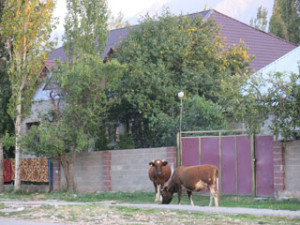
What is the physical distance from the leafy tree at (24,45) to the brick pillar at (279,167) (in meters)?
12.0

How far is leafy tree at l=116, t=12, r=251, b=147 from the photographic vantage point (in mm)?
28250

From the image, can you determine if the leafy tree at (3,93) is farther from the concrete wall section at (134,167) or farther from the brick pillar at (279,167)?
the brick pillar at (279,167)

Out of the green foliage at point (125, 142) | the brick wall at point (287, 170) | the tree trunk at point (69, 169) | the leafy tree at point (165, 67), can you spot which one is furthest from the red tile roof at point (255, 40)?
the brick wall at point (287, 170)

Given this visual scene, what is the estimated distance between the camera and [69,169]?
26.2 meters

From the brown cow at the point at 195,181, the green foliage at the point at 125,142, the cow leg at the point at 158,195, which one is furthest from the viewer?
the green foliage at the point at 125,142

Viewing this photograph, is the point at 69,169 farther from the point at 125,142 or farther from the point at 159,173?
the point at 159,173

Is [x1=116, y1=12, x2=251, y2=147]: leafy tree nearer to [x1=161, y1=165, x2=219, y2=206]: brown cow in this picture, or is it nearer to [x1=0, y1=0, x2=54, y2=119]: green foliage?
[x1=0, y1=0, x2=54, y2=119]: green foliage

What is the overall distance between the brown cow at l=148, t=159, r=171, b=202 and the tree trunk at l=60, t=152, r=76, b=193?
5252 mm

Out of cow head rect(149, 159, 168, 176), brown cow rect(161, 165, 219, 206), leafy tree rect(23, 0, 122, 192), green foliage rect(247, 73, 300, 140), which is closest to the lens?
brown cow rect(161, 165, 219, 206)

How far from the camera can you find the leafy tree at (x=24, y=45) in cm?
2708

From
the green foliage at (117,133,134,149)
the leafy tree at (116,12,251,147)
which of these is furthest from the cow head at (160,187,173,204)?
the green foliage at (117,133,134,149)

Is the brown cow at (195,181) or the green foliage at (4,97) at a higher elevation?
the green foliage at (4,97)

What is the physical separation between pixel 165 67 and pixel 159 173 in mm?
9136

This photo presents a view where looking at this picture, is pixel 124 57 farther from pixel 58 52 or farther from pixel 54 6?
pixel 58 52
